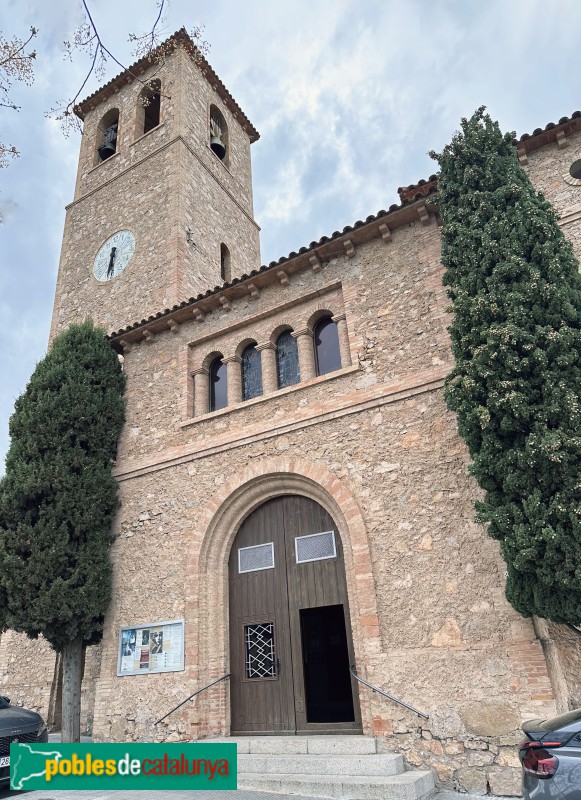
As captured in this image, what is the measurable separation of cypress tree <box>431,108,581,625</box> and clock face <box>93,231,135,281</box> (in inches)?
417

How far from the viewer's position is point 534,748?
4203 mm

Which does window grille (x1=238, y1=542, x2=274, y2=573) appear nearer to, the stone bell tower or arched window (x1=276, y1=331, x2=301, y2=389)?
arched window (x1=276, y1=331, x2=301, y2=389)

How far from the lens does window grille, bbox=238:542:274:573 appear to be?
929 cm

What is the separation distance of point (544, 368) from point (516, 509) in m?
1.62

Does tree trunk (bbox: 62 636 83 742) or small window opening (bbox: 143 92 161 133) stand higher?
small window opening (bbox: 143 92 161 133)

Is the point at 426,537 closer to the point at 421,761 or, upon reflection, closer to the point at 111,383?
the point at 421,761

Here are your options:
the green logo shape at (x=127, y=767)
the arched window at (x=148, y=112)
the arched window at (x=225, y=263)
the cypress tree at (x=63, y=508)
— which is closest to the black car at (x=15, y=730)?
the green logo shape at (x=127, y=767)

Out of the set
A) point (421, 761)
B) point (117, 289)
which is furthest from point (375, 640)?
point (117, 289)

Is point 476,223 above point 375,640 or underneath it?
above

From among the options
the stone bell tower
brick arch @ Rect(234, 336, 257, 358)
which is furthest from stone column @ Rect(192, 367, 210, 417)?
the stone bell tower

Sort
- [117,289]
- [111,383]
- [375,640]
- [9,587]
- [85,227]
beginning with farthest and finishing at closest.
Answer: [85,227], [117,289], [111,383], [9,587], [375,640]

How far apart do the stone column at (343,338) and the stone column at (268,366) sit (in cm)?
132

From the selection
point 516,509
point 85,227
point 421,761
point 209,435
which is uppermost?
point 85,227

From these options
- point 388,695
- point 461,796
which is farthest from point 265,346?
point 461,796
